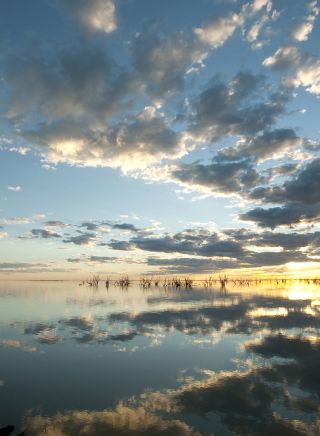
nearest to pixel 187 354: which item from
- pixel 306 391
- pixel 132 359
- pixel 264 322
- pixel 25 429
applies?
pixel 132 359

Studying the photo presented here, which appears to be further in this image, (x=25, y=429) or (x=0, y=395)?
(x=0, y=395)

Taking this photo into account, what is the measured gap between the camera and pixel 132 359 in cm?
1772

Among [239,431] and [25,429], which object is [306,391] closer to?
[239,431]

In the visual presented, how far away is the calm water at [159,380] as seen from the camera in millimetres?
10406

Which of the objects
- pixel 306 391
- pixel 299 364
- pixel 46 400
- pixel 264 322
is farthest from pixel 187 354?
pixel 264 322

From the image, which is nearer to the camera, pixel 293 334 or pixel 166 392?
pixel 166 392

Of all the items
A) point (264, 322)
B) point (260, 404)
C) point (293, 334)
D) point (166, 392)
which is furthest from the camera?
point (264, 322)

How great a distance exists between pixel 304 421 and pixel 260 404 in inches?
61.4

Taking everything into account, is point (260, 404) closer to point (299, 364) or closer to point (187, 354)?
point (299, 364)

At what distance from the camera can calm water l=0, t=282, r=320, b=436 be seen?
1041 centimetres

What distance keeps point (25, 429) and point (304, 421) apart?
781 cm

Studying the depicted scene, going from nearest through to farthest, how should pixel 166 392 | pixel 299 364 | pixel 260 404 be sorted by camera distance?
pixel 260 404, pixel 166 392, pixel 299 364

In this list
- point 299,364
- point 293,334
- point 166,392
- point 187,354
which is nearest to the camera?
point 166,392

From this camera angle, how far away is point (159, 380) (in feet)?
47.6
